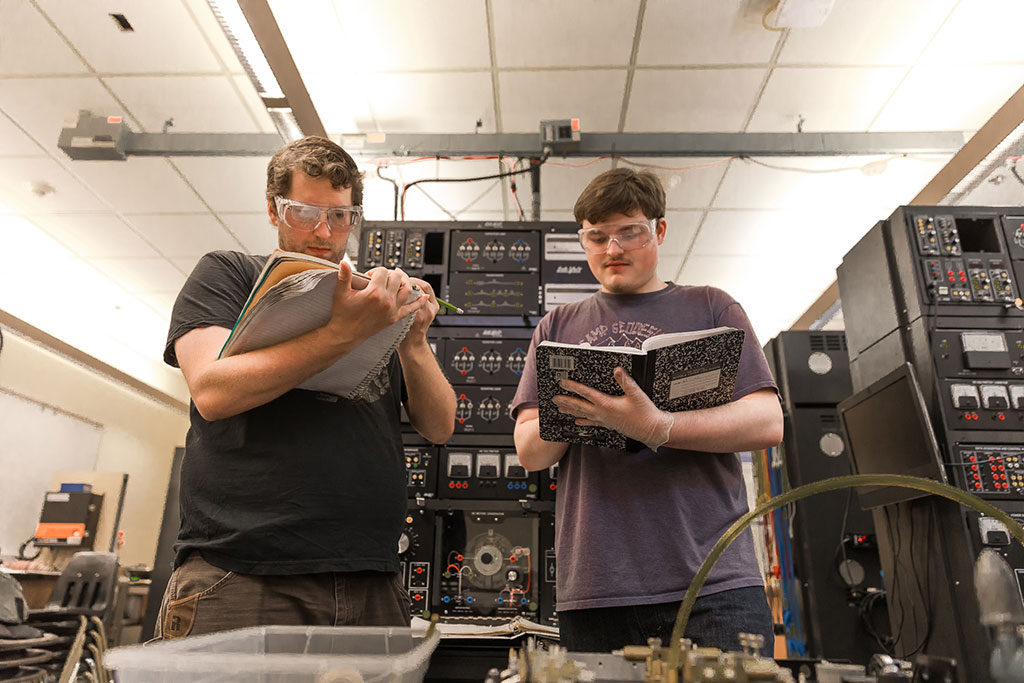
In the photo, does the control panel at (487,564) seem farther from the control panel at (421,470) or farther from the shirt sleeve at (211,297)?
the shirt sleeve at (211,297)

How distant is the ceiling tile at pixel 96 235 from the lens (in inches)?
209

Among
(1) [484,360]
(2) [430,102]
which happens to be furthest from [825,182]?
(1) [484,360]

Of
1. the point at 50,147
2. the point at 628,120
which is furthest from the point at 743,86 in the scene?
the point at 50,147

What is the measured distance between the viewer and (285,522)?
3.29 ft

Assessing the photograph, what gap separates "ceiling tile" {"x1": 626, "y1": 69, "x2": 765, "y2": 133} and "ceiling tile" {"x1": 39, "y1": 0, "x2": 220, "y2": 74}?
247 centimetres

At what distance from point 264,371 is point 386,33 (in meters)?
3.03

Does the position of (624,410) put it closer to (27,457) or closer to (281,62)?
(281,62)

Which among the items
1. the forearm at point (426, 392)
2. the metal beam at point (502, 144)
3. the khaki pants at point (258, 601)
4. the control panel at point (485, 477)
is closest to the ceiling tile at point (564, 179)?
the metal beam at point (502, 144)

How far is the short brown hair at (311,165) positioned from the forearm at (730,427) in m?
0.79

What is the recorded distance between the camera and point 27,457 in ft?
23.5

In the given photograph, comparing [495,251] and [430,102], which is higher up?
[430,102]

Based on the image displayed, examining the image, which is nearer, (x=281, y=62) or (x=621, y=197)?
(x=621, y=197)

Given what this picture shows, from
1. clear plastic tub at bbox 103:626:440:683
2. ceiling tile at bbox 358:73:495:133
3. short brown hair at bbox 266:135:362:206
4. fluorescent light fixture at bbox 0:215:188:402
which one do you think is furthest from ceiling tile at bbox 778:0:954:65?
fluorescent light fixture at bbox 0:215:188:402

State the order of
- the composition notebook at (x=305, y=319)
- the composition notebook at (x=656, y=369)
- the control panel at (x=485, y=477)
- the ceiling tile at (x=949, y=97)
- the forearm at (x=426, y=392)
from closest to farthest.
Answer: the composition notebook at (x=305, y=319) → the composition notebook at (x=656, y=369) → the forearm at (x=426, y=392) → the control panel at (x=485, y=477) → the ceiling tile at (x=949, y=97)
